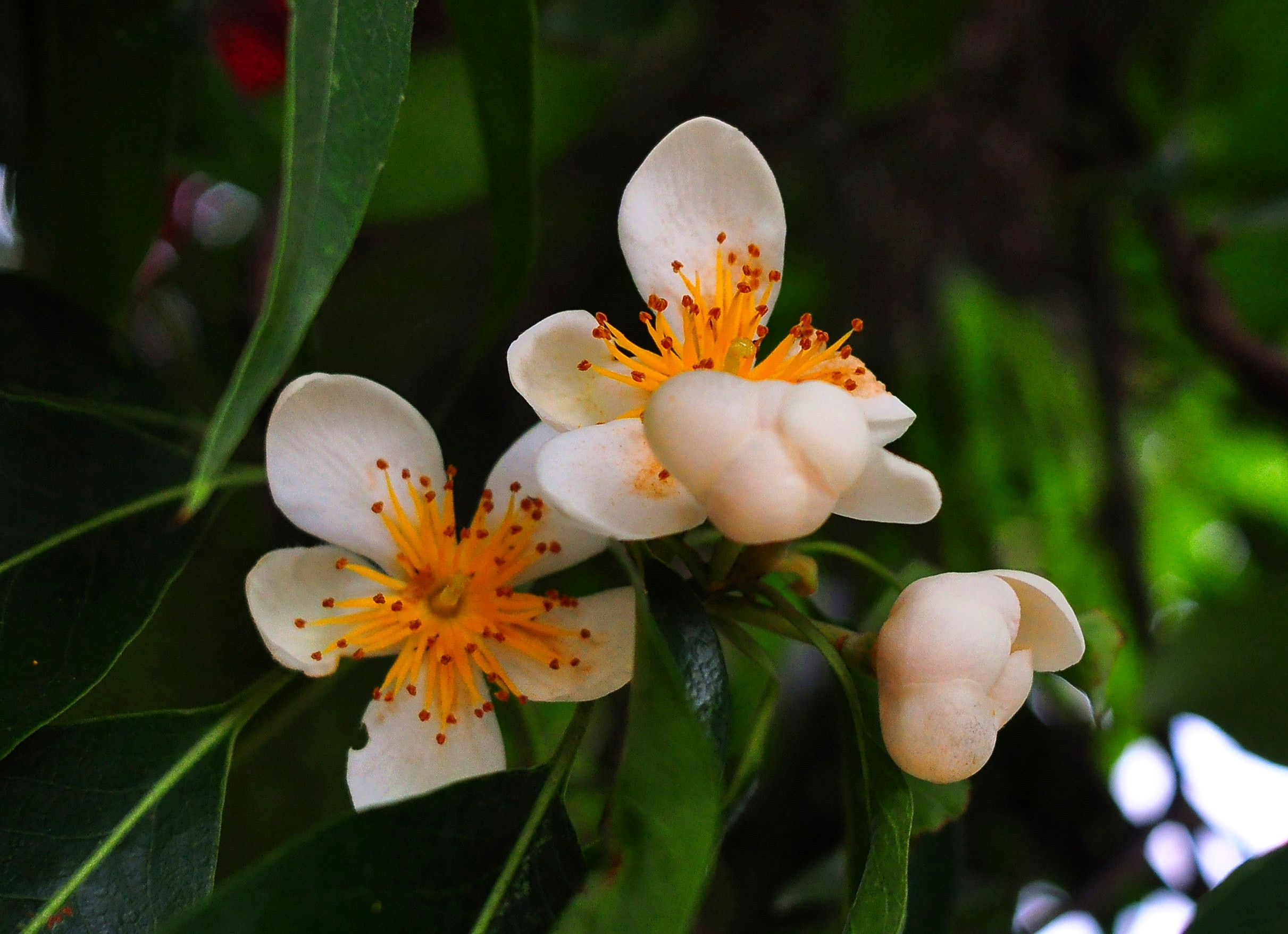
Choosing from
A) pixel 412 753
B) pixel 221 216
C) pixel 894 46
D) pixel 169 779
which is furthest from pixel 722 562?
pixel 221 216

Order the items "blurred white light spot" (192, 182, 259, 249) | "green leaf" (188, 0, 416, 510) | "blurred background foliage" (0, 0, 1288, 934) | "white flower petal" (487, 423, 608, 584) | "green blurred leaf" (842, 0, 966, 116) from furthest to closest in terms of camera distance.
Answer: "blurred white light spot" (192, 182, 259, 249)
"green blurred leaf" (842, 0, 966, 116)
"blurred background foliage" (0, 0, 1288, 934)
"white flower petal" (487, 423, 608, 584)
"green leaf" (188, 0, 416, 510)

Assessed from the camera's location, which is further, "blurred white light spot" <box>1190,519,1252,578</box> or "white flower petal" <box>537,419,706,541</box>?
"blurred white light spot" <box>1190,519,1252,578</box>

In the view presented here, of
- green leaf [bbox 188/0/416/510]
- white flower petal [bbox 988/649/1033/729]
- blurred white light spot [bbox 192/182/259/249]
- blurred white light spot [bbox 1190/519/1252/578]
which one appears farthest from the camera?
blurred white light spot [bbox 1190/519/1252/578]

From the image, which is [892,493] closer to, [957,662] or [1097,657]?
[957,662]

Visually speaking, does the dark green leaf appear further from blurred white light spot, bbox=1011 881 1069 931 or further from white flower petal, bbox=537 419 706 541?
blurred white light spot, bbox=1011 881 1069 931

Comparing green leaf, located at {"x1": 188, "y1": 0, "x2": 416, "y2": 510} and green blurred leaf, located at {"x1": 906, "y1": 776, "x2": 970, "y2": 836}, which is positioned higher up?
green leaf, located at {"x1": 188, "y1": 0, "x2": 416, "y2": 510}

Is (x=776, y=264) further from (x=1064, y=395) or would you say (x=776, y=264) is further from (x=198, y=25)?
(x=1064, y=395)

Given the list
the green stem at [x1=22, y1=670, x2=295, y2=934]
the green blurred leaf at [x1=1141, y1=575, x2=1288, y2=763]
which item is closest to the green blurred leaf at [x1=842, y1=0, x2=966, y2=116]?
the green blurred leaf at [x1=1141, y1=575, x2=1288, y2=763]

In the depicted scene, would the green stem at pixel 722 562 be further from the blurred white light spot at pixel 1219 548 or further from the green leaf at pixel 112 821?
the blurred white light spot at pixel 1219 548
